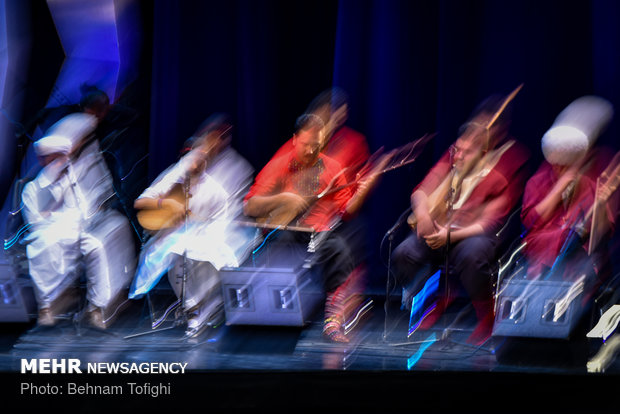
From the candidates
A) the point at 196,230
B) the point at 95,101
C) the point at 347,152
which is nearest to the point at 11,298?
the point at 196,230

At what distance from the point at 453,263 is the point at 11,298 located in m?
2.26

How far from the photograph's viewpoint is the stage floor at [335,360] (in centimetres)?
303

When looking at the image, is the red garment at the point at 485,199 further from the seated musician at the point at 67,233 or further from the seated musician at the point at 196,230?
the seated musician at the point at 67,233

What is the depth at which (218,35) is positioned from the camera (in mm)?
4773

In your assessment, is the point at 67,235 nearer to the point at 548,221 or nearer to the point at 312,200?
the point at 312,200

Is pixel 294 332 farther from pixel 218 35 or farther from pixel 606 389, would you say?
pixel 218 35

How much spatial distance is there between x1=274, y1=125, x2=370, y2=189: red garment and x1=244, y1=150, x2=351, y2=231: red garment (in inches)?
3.6

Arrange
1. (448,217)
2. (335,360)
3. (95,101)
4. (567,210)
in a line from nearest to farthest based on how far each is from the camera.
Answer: (335,360)
(448,217)
(567,210)
(95,101)

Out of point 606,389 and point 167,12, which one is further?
point 167,12

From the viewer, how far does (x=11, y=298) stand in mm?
3717

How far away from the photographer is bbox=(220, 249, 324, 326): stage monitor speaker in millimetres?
3604

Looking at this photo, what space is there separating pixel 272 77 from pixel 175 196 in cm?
126

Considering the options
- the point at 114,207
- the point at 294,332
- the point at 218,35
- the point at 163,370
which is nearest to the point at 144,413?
the point at 163,370

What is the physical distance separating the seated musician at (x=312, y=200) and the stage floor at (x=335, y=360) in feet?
1.09
